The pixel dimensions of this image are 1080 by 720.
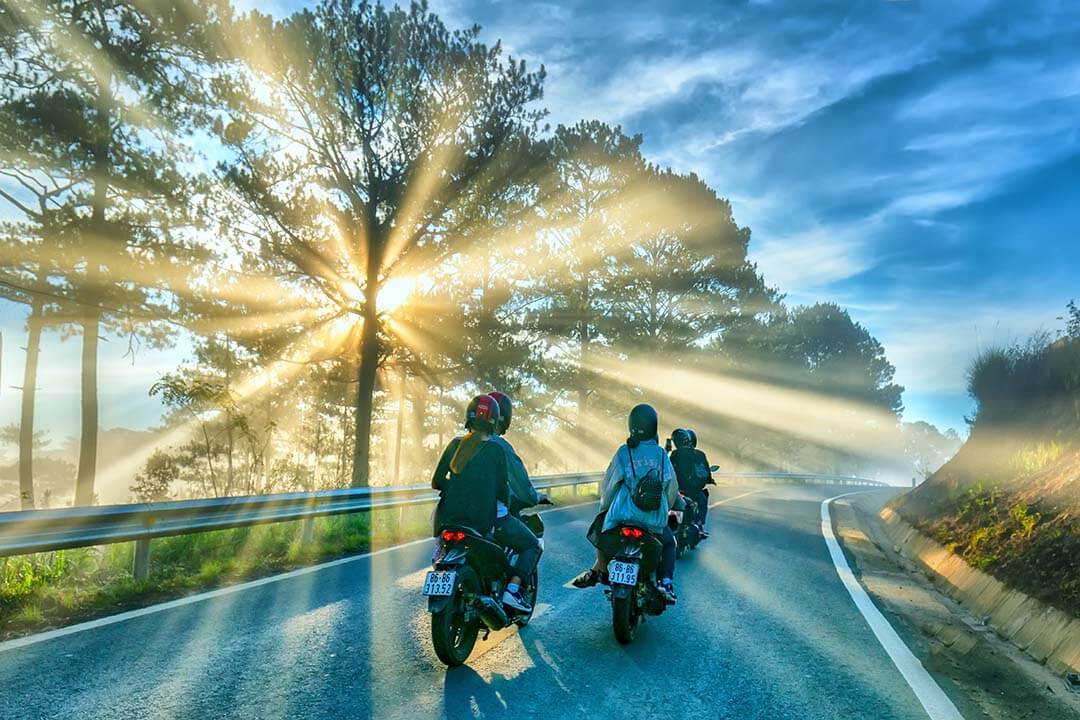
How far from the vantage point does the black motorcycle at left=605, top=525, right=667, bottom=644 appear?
18.1 ft

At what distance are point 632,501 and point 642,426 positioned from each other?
2.26 ft

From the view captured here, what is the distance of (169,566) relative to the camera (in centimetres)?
813

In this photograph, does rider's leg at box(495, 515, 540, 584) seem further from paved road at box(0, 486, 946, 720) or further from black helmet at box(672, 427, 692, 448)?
black helmet at box(672, 427, 692, 448)

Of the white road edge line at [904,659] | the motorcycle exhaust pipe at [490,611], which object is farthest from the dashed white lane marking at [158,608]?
the white road edge line at [904,659]

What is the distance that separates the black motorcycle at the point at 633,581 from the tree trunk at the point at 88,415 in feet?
59.6

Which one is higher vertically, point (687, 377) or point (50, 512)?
point (687, 377)

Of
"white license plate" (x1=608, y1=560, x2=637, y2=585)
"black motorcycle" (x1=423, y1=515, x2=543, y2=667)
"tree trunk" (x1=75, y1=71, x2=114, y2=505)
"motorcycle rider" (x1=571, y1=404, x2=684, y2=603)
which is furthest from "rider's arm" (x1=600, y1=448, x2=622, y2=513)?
"tree trunk" (x1=75, y1=71, x2=114, y2=505)

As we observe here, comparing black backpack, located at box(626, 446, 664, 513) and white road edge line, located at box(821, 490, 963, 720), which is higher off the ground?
black backpack, located at box(626, 446, 664, 513)

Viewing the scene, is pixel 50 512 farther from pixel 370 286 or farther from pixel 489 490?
pixel 370 286

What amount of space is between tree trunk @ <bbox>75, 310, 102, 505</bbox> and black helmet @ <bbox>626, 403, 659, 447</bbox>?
1796 centimetres

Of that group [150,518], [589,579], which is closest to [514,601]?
[589,579]

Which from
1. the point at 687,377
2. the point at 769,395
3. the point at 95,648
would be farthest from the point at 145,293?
the point at 769,395

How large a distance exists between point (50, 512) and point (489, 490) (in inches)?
158

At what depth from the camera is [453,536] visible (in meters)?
4.99
